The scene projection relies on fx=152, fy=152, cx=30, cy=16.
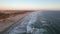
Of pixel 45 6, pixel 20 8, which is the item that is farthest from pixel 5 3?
pixel 45 6

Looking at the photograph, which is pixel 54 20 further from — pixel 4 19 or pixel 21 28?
pixel 4 19

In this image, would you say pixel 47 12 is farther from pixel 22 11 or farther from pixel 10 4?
pixel 10 4

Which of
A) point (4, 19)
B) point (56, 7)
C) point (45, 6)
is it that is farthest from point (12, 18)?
point (56, 7)

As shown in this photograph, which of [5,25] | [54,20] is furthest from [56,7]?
[5,25]

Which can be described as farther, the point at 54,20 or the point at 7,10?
the point at 54,20

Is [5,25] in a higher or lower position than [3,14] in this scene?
lower

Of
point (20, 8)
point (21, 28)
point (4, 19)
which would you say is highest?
point (20, 8)

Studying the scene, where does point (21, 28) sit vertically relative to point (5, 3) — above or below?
below

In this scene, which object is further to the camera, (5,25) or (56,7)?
(5,25)
